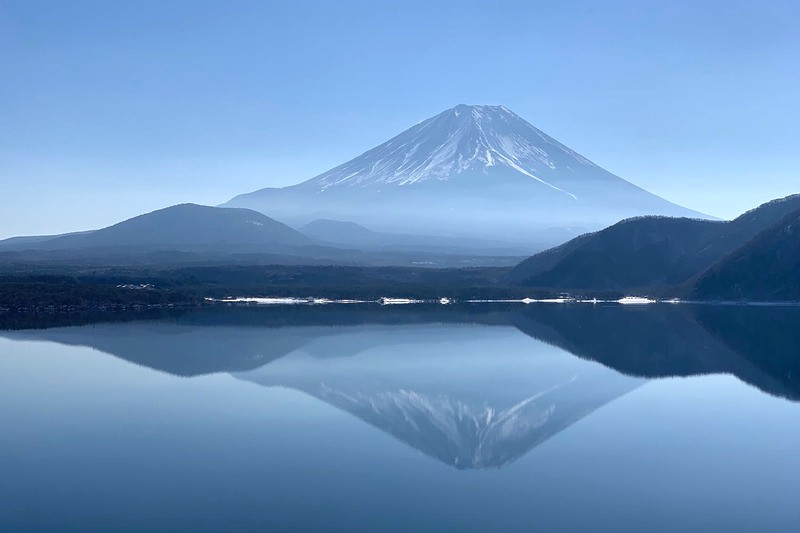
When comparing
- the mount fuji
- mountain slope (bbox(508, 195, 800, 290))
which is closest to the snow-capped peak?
the mount fuji

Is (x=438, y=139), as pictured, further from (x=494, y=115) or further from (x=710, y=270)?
(x=710, y=270)

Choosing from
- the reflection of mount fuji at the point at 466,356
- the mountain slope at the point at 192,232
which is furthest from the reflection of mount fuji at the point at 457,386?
the mountain slope at the point at 192,232

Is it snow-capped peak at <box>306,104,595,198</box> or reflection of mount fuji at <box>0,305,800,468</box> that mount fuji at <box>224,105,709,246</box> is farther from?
reflection of mount fuji at <box>0,305,800,468</box>

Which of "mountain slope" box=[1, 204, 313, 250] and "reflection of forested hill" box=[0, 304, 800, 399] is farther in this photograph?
"mountain slope" box=[1, 204, 313, 250]


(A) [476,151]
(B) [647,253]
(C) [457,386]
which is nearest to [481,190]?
(A) [476,151]

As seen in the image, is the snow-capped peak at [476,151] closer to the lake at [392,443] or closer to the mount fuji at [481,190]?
the mount fuji at [481,190]

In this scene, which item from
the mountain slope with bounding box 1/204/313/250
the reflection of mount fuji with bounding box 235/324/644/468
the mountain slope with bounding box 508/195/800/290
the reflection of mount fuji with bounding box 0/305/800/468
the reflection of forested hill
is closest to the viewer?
the reflection of mount fuji with bounding box 235/324/644/468

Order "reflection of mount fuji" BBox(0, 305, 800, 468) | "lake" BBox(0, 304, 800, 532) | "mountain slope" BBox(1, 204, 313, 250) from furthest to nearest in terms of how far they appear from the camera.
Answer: "mountain slope" BBox(1, 204, 313, 250)
"reflection of mount fuji" BBox(0, 305, 800, 468)
"lake" BBox(0, 304, 800, 532)
